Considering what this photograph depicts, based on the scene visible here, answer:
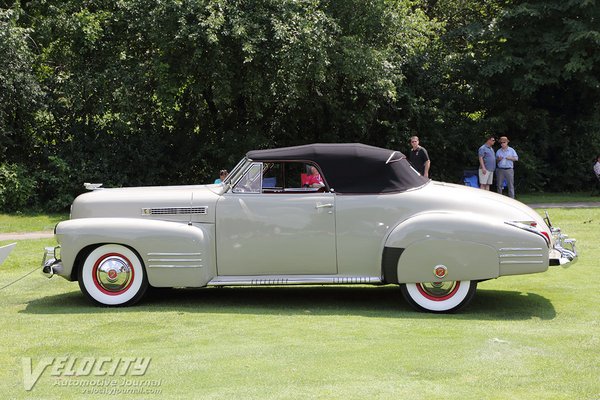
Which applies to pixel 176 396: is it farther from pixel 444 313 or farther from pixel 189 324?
pixel 444 313

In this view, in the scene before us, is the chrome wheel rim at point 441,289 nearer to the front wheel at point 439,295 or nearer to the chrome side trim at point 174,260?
the front wheel at point 439,295

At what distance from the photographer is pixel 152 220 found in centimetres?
916

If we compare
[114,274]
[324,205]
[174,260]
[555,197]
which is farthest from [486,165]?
[114,274]

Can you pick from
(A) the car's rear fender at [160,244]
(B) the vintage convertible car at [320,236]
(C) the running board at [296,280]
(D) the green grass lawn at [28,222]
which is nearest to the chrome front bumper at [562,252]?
(B) the vintage convertible car at [320,236]

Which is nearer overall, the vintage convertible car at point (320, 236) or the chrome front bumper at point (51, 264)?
the vintage convertible car at point (320, 236)

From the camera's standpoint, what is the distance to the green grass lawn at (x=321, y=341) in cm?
579

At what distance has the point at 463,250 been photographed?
857cm

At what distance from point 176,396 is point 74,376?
99 centimetres

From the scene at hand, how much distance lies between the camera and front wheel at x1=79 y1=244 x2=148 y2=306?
29.7ft

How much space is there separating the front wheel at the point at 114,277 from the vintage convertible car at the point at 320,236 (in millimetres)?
11

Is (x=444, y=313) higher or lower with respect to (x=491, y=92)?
lower

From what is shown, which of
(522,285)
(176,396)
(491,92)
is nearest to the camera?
(176,396)

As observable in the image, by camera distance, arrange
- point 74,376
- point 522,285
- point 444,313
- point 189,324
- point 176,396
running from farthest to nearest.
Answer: point 522,285 < point 444,313 < point 189,324 < point 74,376 < point 176,396

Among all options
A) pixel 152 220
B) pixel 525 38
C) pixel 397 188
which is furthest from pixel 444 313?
pixel 525 38
